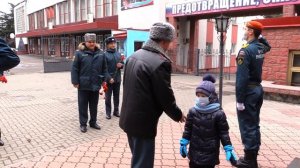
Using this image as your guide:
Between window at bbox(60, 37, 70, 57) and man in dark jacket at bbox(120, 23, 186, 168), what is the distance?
32.0 meters

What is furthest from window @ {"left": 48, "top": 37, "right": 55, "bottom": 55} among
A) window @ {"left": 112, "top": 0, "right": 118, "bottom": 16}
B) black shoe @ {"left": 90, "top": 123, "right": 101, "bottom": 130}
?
black shoe @ {"left": 90, "top": 123, "right": 101, "bottom": 130}

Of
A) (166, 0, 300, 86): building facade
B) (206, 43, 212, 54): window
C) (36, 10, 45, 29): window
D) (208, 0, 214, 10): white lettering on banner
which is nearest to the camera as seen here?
(166, 0, 300, 86): building facade

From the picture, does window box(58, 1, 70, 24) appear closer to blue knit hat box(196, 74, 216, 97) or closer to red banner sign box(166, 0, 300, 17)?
red banner sign box(166, 0, 300, 17)

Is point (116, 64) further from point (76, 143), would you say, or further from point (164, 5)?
point (164, 5)

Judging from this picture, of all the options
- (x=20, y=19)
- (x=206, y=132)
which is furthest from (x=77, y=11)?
(x=206, y=132)

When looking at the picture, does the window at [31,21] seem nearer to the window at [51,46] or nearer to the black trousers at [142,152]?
the window at [51,46]

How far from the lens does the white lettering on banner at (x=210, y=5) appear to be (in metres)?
14.6

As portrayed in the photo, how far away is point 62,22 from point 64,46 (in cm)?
299

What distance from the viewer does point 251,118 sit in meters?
4.15

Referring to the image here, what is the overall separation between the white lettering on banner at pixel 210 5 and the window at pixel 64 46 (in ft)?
58.9

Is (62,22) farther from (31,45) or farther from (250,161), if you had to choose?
(250,161)

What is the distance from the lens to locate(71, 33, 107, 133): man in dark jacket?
19.1 feet

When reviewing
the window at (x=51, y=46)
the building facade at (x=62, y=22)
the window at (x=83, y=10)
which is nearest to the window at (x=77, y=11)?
the building facade at (x=62, y=22)

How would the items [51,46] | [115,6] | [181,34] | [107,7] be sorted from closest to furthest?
[181,34]
[115,6]
[107,7]
[51,46]
